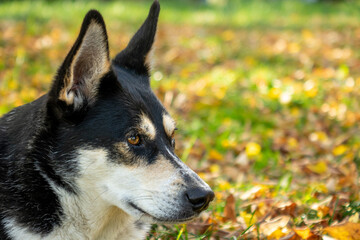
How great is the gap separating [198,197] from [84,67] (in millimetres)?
1094

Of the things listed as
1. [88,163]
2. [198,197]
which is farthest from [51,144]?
Result: [198,197]

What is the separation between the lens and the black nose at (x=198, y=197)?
2.55 meters

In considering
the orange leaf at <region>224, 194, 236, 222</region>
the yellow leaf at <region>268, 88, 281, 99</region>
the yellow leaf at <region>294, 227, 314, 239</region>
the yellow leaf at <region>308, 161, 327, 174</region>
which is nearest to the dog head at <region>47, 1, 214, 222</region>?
the yellow leaf at <region>294, 227, 314, 239</region>

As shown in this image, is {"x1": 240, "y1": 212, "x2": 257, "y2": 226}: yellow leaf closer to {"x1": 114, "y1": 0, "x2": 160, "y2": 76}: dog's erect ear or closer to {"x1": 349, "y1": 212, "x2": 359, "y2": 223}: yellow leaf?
{"x1": 349, "y1": 212, "x2": 359, "y2": 223}: yellow leaf

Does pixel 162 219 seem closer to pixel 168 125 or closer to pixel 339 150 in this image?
pixel 168 125

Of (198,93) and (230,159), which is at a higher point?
(198,93)

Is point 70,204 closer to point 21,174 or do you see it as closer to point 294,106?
point 21,174

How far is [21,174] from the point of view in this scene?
108 inches

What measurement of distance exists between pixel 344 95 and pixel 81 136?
5055 mm

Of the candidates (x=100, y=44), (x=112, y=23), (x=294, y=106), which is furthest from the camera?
(x=112, y=23)

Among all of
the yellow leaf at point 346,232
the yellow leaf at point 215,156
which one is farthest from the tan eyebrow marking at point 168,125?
the yellow leaf at point 215,156

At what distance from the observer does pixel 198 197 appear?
2547 mm

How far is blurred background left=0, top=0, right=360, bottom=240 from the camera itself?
348 cm

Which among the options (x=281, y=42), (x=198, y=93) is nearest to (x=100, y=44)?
(x=198, y=93)
